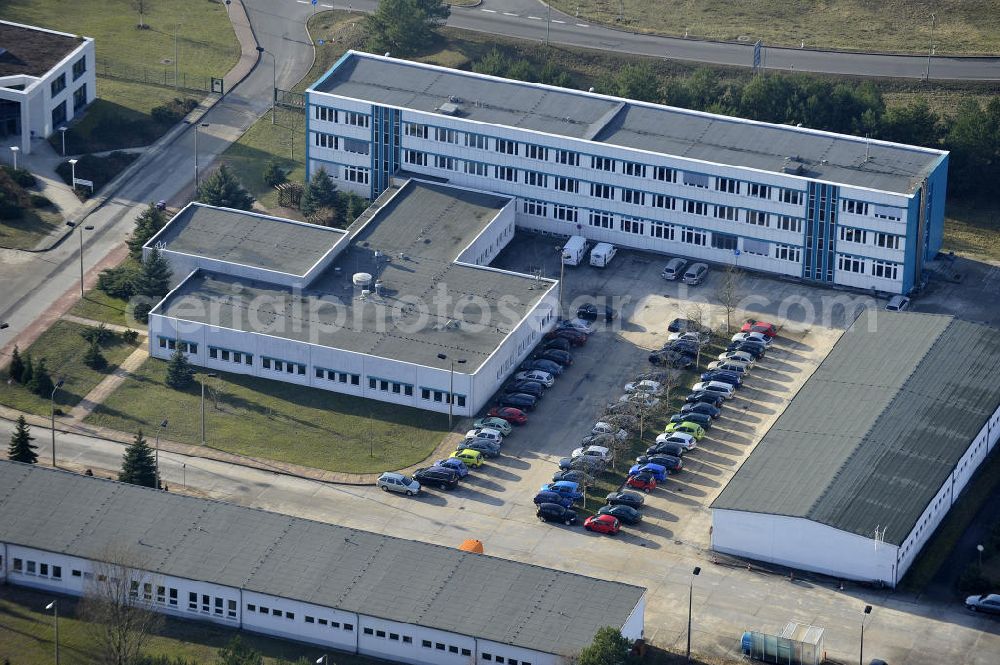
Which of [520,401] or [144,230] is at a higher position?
[144,230]

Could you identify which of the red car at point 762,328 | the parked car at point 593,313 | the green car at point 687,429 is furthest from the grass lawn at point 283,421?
the red car at point 762,328

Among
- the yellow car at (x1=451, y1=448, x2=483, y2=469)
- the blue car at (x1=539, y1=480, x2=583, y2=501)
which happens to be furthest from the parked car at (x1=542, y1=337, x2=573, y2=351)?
the blue car at (x1=539, y1=480, x2=583, y2=501)

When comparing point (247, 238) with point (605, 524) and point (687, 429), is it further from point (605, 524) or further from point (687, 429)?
point (605, 524)

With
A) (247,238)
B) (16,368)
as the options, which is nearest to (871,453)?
(247,238)

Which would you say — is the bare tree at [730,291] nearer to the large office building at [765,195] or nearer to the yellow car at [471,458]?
the large office building at [765,195]

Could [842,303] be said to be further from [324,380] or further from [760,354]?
[324,380]

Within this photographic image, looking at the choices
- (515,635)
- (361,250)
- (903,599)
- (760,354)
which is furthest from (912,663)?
(361,250)
